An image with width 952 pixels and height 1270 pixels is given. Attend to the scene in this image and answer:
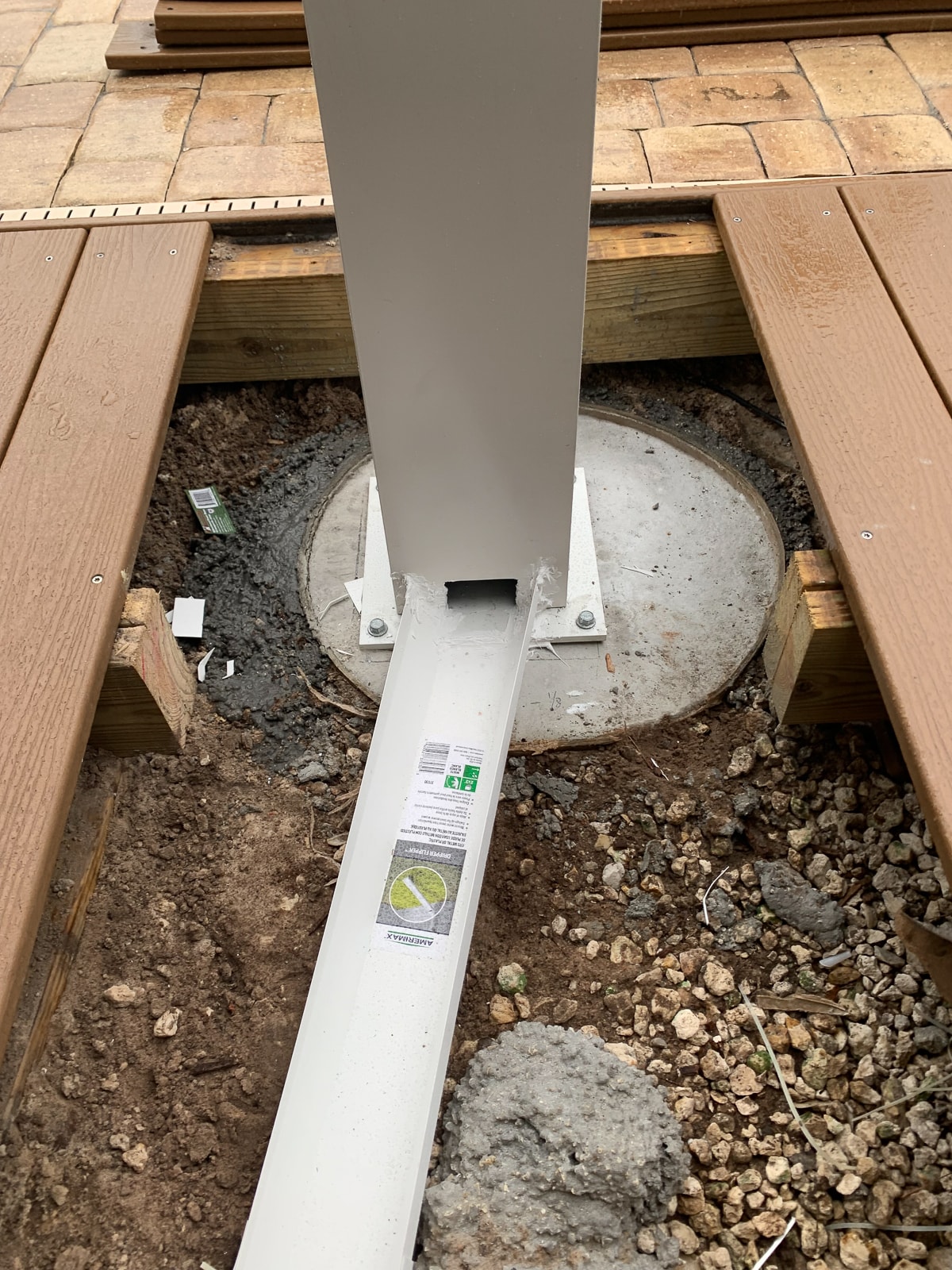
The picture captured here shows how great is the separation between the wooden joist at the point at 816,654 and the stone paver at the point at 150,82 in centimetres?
204

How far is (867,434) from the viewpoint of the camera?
5.36ft

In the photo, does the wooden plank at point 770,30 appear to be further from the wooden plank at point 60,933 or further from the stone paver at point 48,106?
the wooden plank at point 60,933

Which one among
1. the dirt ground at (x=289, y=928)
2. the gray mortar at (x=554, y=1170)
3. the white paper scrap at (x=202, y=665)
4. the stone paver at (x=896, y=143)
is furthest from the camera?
the stone paver at (x=896, y=143)

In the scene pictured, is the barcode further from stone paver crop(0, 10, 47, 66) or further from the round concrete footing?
stone paver crop(0, 10, 47, 66)

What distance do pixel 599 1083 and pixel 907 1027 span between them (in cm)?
46

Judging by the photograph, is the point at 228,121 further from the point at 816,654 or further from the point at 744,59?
the point at 816,654

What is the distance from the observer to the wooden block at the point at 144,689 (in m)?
1.53

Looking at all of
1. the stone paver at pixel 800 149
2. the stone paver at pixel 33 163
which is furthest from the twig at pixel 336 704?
the stone paver at pixel 800 149

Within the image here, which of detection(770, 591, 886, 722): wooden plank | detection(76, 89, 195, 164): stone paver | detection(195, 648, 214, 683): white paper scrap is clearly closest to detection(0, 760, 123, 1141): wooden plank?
detection(195, 648, 214, 683): white paper scrap

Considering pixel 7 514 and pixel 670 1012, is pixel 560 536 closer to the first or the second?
pixel 670 1012

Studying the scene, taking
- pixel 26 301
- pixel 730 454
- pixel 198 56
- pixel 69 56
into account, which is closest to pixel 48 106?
pixel 69 56

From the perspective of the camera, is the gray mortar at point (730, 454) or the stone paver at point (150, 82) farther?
the stone paver at point (150, 82)

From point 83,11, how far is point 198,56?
52 centimetres

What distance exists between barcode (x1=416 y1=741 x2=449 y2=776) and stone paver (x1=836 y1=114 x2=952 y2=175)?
1.64m
